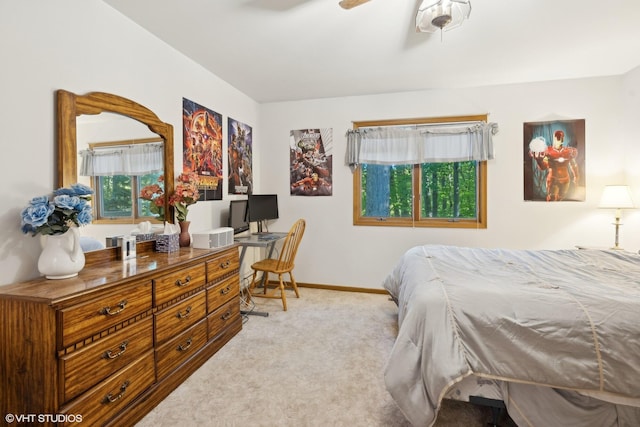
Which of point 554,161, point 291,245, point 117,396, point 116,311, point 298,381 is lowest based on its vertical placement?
point 298,381

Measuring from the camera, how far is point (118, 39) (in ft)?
6.72

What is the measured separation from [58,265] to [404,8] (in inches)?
102

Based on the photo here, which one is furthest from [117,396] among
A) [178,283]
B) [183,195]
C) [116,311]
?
[183,195]

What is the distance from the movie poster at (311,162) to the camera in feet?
13.0

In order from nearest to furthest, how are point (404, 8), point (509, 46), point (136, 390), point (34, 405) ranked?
point (34, 405), point (136, 390), point (404, 8), point (509, 46)

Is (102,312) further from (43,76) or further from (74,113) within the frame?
(43,76)

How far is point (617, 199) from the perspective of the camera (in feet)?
9.66

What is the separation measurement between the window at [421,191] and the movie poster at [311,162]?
0.41 m

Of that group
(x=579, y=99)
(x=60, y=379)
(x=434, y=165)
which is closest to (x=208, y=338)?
(x=60, y=379)

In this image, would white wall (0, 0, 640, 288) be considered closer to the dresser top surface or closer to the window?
the window

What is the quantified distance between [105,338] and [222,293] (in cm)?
106

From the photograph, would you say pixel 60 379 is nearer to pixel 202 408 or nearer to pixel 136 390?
pixel 136 390

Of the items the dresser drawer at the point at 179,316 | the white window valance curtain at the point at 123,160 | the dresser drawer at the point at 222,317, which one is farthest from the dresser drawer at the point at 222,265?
the white window valance curtain at the point at 123,160

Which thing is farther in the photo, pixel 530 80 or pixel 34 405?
pixel 530 80
